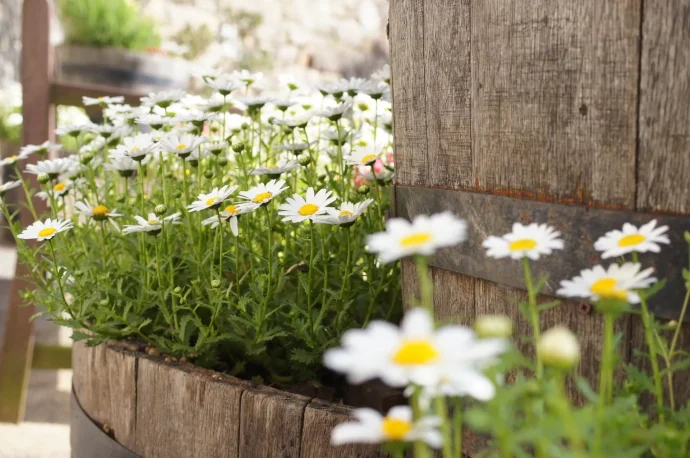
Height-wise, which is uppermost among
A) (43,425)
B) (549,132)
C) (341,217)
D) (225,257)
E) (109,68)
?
(109,68)

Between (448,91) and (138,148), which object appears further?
(138,148)

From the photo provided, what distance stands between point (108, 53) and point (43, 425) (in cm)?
126

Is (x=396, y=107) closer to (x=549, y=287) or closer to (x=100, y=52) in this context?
(x=549, y=287)

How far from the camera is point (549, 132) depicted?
92 centimetres

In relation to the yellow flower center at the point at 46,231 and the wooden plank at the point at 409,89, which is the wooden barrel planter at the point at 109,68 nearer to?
the yellow flower center at the point at 46,231

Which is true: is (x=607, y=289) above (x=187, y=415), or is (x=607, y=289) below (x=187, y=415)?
above

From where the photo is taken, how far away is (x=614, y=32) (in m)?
0.84

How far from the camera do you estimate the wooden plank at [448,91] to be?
103 cm

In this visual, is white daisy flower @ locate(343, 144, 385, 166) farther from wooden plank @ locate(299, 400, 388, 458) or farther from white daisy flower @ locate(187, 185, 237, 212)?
wooden plank @ locate(299, 400, 388, 458)

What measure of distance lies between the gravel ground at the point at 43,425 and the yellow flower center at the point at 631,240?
190 centimetres

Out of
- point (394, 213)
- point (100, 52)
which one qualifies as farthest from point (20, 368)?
point (394, 213)

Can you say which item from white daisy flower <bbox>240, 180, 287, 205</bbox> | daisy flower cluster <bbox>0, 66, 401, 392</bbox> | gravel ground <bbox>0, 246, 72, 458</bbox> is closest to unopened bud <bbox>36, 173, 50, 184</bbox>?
daisy flower cluster <bbox>0, 66, 401, 392</bbox>

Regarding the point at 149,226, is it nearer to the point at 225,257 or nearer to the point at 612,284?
the point at 225,257

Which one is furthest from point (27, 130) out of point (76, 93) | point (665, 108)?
point (665, 108)
